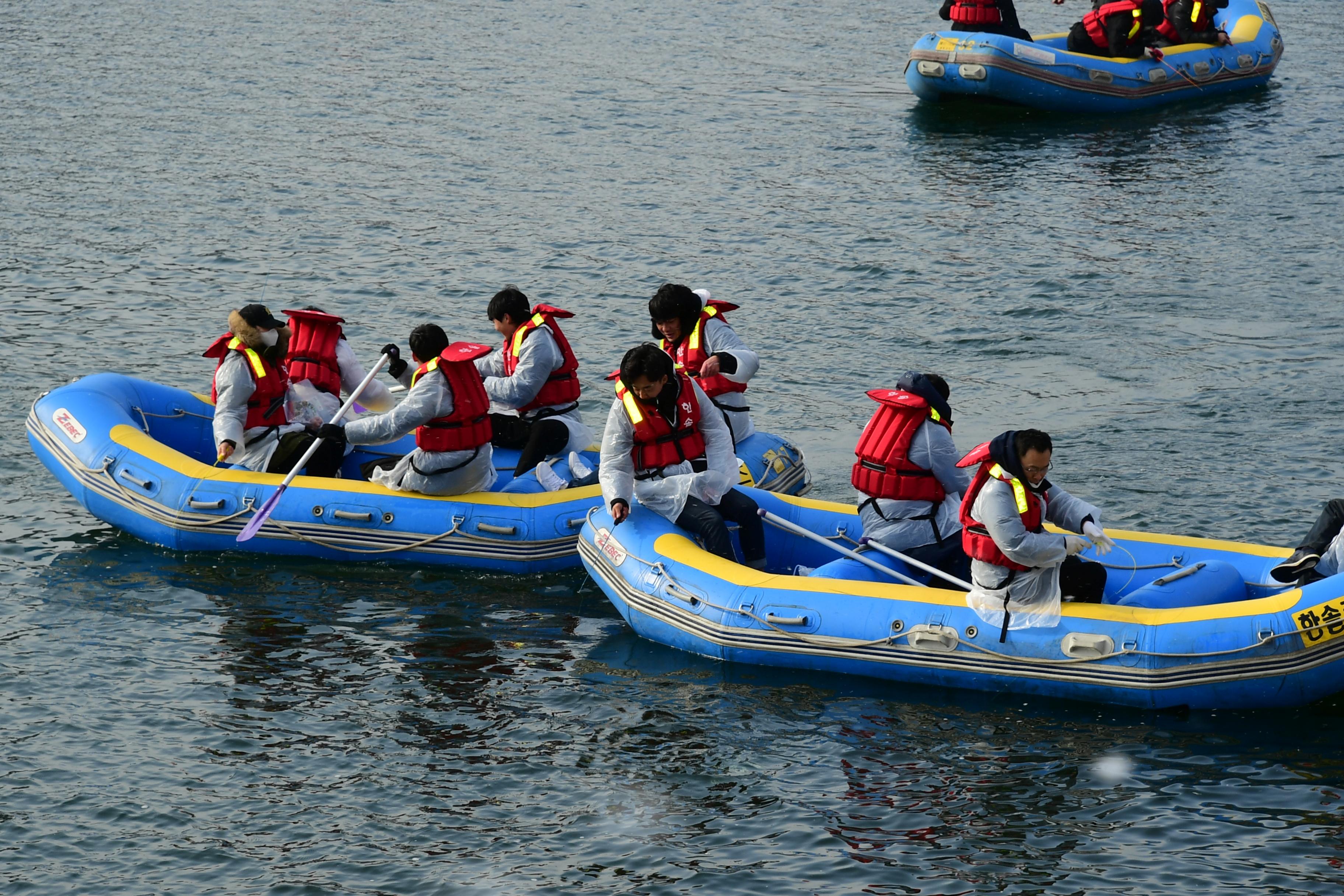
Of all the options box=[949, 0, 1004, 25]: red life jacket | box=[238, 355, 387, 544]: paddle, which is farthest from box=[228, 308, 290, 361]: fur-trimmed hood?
box=[949, 0, 1004, 25]: red life jacket

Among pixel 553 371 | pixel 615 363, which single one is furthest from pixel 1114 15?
pixel 553 371

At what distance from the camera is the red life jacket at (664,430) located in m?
8.39

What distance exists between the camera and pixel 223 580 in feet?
30.9

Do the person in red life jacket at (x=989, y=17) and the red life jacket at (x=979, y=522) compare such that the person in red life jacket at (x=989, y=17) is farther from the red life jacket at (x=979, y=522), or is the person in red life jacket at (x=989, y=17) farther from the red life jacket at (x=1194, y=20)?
the red life jacket at (x=979, y=522)

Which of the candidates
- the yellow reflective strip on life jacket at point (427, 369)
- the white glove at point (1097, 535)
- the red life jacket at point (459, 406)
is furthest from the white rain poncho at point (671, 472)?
the white glove at point (1097, 535)

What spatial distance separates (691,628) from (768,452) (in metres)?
1.93

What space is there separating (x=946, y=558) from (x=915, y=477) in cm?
45

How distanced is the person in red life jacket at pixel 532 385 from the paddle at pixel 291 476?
28.1 inches

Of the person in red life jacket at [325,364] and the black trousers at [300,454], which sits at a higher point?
the person in red life jacket at [325,364]

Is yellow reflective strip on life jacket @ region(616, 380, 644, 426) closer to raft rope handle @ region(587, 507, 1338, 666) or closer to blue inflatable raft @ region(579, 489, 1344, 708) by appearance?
blue inflatable raft @ region(579, 489, 1344, 708)

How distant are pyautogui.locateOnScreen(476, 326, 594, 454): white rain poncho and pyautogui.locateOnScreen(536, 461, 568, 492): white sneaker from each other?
0.27 meters

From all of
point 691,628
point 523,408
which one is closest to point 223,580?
point 523,408

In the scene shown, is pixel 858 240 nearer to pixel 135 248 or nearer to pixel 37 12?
pixel 135 248

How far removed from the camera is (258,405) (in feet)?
31.9
